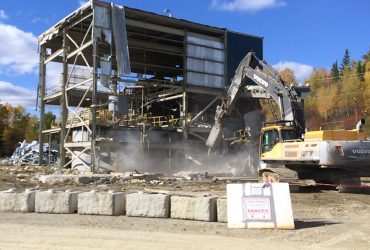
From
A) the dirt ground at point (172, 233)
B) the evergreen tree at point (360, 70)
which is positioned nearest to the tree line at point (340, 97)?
the evergreen tree at point (360, 70)

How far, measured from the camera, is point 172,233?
34.7 feet

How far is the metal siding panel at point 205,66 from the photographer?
Answer: 142 ft

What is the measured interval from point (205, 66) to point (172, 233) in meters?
34.7

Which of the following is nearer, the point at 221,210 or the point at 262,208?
the point at 262,208

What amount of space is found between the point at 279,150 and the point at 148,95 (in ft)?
99.7

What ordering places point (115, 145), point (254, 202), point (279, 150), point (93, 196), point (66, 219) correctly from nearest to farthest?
point (254, 202) < point (66, 219) < point (93, 196) < point (279, 150) < point (115, 145)

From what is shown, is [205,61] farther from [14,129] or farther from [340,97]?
[14,129]

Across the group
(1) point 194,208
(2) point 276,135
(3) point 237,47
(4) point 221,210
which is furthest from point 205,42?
(4) point 221,210

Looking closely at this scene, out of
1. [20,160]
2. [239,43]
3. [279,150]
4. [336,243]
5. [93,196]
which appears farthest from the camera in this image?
[20,160]

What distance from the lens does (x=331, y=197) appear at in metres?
17.7

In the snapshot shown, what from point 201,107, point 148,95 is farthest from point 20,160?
point 201,107

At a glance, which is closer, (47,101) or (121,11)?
(121,11)

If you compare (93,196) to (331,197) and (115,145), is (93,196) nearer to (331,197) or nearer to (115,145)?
(331,197)

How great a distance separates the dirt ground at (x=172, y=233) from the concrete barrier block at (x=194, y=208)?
0.94ft
